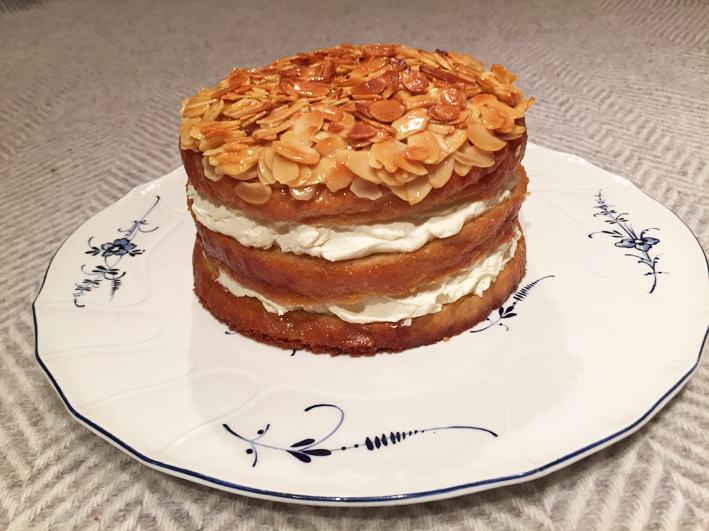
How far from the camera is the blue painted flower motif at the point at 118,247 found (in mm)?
2241

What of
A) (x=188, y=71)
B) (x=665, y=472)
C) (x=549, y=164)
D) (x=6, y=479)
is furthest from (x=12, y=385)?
(x=188, y=71)

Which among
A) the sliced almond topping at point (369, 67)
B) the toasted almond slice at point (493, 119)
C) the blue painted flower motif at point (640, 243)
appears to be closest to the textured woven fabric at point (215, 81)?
the blue painted flower motif at point (640, 243)

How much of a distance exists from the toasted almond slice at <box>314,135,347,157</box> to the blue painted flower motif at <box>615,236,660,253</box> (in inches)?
43.8

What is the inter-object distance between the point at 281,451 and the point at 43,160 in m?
2.75

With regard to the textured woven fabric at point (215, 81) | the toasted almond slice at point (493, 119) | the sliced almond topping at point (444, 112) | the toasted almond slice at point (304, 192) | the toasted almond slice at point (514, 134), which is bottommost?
the textured woven fabric at point (215, 81)

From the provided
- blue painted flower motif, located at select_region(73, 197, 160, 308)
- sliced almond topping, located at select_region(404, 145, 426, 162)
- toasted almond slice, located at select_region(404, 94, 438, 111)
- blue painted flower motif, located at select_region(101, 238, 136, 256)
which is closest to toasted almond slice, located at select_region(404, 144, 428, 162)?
sliced almond topping, located at select_region(404, 145, 426, 162)

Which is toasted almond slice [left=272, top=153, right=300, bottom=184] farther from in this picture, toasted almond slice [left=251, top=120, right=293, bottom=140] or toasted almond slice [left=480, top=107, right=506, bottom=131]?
toasted almond slice [left=480, top=107, right=506, bottom=131]

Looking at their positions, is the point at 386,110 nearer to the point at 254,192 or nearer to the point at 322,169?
the point at 322,169

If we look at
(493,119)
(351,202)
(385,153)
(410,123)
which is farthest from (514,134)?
(351,202)

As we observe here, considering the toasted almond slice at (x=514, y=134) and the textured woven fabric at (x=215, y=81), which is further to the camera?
the toasted almond slice at (x=514, y=134)

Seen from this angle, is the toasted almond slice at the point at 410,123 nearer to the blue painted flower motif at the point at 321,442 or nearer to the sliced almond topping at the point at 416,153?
the sliced almond topping at the point at 416,153

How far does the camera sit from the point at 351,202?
1.48 meters

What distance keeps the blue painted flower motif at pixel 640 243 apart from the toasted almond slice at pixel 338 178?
43.7 inches

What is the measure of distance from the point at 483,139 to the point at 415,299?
496 mm
